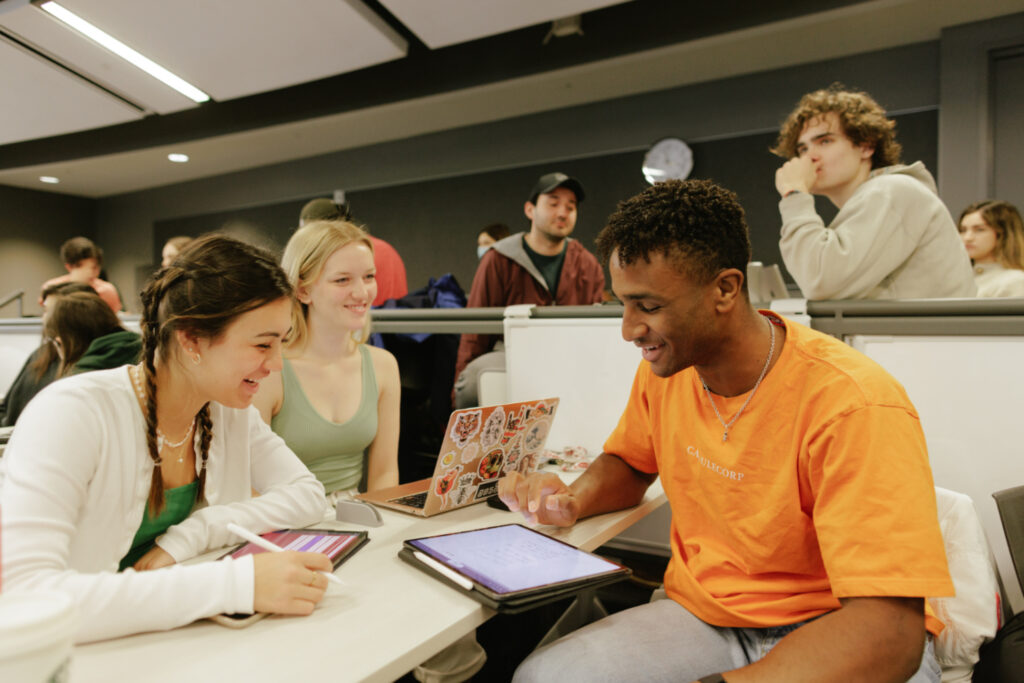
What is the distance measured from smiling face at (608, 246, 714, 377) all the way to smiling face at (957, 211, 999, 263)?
117 inches

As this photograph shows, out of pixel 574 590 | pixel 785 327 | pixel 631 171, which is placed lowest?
pixel 574 590

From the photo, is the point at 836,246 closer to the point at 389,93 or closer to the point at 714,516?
the point at 714,516

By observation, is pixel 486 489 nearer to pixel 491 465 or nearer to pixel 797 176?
pixel 491 465

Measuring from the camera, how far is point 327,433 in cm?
161

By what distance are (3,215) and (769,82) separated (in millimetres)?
8878

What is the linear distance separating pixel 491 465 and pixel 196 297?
69 centimetres

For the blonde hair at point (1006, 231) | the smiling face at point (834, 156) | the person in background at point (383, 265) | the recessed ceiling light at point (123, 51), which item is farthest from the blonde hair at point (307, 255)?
the blonde hair at point (1006, 231)

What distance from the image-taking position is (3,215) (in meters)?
7.59

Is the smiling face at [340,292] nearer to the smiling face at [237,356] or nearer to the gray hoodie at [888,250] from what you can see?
the smiling face at [237,356]

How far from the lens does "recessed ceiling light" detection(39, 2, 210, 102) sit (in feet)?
11.6

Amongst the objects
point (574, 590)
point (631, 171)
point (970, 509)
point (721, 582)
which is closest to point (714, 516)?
point (721, 582)

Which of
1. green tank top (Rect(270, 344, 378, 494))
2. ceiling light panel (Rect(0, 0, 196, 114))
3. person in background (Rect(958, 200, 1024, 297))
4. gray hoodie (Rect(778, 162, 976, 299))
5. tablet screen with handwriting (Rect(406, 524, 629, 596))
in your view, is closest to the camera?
tablet screen with handwriting (Rect(406, 524, 629, 596))

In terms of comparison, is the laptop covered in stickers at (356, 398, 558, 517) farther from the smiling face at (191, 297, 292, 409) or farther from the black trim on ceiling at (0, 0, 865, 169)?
the black trim on ceiling at (0, 0, 865, 169)

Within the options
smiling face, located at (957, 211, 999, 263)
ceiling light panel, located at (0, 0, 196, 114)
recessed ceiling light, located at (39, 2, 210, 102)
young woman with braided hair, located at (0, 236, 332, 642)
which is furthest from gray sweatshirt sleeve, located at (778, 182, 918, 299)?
ceiling light panel, located at (0, 0, 196, 114)
